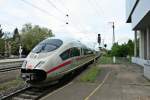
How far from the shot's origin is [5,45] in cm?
11125

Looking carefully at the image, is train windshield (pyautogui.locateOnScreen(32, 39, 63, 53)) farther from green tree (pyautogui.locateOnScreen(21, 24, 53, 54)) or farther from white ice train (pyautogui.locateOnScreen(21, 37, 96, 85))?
green tree (pyautogui.locateOnScreen(21, 24, 53, 54))

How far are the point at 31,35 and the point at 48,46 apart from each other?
334ft

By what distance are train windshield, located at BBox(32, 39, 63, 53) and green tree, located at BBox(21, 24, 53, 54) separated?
95.2m

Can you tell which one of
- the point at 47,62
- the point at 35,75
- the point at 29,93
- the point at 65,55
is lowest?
the point at 29,93

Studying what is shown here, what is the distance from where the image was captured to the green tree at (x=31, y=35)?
113375 mm

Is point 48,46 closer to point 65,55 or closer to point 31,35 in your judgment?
point 65,55

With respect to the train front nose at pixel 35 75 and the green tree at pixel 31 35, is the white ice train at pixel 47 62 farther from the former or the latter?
the green tree at pixel 31 35

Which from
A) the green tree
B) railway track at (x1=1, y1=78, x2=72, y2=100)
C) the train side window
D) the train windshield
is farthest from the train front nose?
the green tree

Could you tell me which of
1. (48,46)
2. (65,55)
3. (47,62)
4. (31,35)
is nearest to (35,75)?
(47,62)

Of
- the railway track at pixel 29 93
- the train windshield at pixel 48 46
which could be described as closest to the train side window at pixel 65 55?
the train windshield at pixel 48 46

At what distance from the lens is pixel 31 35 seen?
117m

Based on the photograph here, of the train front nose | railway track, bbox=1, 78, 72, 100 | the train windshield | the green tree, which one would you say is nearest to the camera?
railway track, bbox=1, 78, 72, 100

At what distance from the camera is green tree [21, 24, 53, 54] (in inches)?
4464

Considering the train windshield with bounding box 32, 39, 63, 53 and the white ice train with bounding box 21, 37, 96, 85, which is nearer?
the white ice train with bounding box 21, 37, 96, 85
